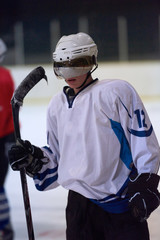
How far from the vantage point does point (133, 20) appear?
10656 millimetres

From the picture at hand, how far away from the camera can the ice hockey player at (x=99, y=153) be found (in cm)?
163

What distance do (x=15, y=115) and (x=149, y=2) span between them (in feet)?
31.2

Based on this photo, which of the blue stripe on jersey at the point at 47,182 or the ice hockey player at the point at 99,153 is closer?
the ice hockey player at the point at 99,153

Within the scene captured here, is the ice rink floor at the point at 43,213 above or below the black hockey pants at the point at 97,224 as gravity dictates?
below

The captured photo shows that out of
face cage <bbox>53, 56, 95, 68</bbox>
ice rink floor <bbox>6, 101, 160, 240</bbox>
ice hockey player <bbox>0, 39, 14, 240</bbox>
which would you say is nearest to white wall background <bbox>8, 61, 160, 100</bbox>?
ice rink floor <bbox>6, 101, 160, 240</bbox>

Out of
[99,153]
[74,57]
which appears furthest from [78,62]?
[99,153]

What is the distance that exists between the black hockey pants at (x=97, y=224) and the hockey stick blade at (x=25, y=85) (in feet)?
1.00

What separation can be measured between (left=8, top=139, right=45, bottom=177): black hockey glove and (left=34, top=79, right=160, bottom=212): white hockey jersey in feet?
0.26

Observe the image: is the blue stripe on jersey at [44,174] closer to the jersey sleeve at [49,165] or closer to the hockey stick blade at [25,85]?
the jersey sleeve at [49,165]

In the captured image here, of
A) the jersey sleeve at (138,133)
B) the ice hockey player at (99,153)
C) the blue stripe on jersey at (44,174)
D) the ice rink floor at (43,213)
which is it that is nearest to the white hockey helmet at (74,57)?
the ice hockey player at (99,153)

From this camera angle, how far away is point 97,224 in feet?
5.68

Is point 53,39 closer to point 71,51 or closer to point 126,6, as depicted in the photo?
point 126,6

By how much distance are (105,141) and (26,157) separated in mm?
241

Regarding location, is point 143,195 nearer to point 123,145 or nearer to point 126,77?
point 123,145
